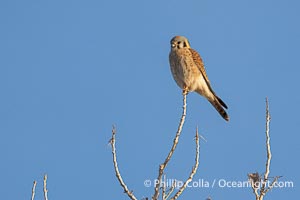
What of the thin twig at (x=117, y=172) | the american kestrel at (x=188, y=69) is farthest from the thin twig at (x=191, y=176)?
the american kestrel at (x=188, y=69)

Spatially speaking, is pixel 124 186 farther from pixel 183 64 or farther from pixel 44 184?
pixel 183 64

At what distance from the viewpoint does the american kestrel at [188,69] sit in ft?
21.8

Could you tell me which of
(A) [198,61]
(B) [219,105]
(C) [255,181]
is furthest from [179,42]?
(C) [255,181]

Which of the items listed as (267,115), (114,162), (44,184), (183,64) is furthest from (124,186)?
(183,64)

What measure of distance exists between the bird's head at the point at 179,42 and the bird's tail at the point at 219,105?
729mm

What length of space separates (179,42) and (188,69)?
13.7 inches

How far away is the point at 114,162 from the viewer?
3084 millimetres

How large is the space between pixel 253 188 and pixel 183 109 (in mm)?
842

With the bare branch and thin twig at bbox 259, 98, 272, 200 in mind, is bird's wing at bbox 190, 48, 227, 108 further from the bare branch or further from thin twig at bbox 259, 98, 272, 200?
the bare branch

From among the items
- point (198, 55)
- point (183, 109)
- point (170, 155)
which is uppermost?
point (198, 55)

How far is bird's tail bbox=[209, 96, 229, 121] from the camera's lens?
6843 mm

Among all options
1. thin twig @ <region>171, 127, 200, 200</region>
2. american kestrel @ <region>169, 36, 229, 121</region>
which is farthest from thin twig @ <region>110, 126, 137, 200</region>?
american kestrel @ <region>169, 36, 229, 121</region>

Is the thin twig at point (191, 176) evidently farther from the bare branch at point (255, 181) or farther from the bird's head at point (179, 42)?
the bird's head at point (179, 42)

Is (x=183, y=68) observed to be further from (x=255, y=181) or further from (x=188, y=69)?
(x=255, y=181)
